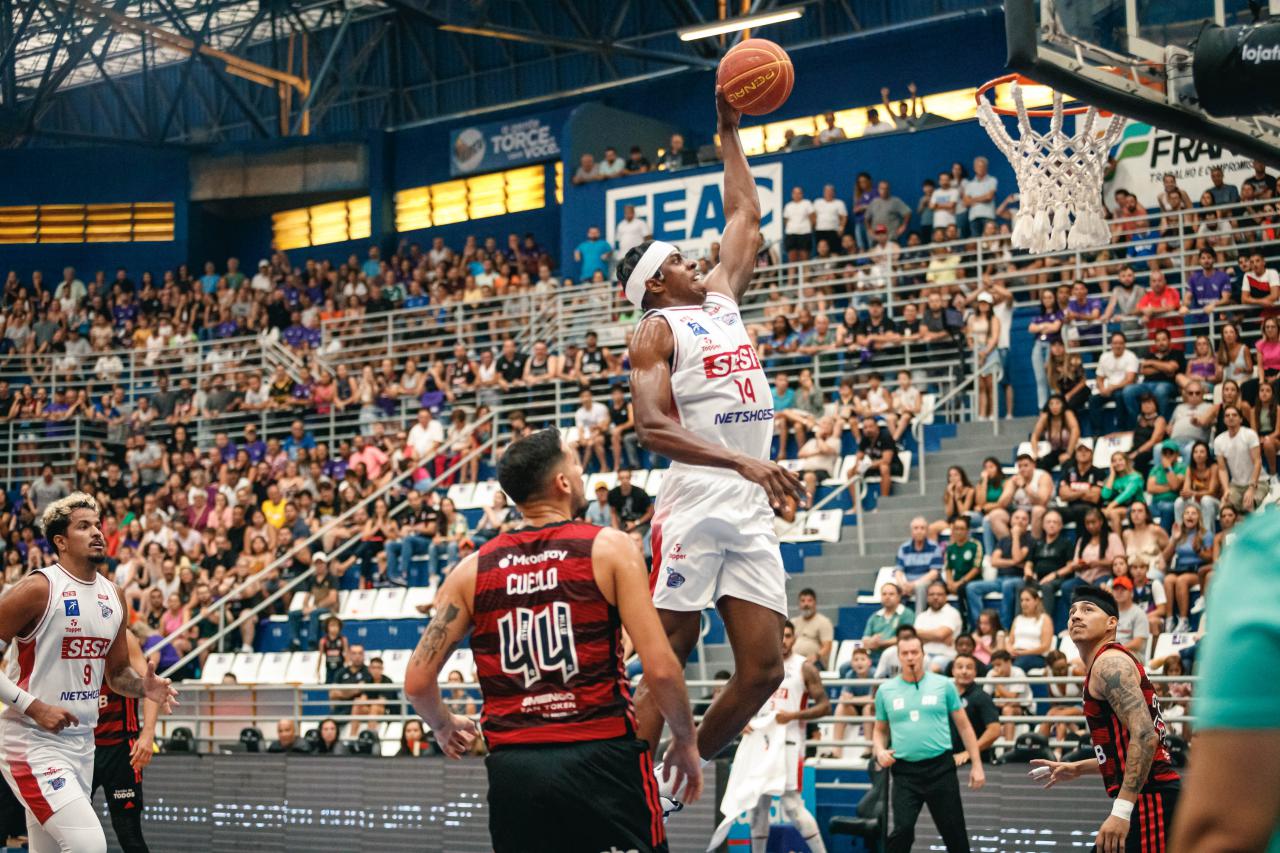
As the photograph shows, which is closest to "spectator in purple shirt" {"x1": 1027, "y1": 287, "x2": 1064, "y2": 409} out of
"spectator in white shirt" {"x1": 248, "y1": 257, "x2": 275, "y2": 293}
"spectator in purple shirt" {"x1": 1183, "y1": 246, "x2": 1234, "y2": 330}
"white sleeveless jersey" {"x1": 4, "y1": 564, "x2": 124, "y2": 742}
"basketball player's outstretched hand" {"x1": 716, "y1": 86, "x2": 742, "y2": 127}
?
"spectator in purple shirt" {"x1": 1183, "y1": 246, "x2": 1234, "y2": 330}

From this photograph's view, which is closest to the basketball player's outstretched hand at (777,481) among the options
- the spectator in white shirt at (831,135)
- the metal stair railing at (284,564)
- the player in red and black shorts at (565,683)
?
the player in red and black shorts at (565,683)

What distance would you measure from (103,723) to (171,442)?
16.7 metres

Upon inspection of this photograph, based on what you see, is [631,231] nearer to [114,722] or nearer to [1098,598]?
[114,722]

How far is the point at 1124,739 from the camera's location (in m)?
6.92

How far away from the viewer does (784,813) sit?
11984 millimetres

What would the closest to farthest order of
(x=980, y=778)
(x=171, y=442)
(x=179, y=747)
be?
(x=980, y=778) < (x=179, y=747) < (x=171, y=442)

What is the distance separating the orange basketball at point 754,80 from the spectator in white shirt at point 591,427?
39.5ft

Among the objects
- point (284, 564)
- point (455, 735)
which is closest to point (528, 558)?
point (455, 735)

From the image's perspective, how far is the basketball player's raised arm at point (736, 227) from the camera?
6.95 meters

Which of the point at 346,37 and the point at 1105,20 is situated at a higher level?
the point at 346,37

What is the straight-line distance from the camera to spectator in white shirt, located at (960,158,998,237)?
20062mm

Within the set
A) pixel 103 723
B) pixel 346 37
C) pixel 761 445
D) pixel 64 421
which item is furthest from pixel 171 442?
pixel 761 445

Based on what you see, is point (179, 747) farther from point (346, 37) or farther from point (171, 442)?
point (346, 37)

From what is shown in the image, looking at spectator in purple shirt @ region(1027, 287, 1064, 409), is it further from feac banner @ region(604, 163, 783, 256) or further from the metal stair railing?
the metal stair railing
